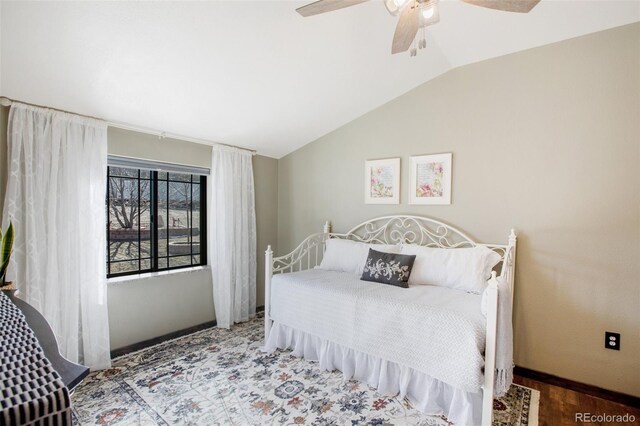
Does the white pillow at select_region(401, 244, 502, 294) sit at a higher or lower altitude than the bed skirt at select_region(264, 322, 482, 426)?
higher

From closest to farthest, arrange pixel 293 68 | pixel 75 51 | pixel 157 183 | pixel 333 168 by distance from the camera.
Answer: pixel 75 51 → pixel 293 68 → pixel 157 183 → pixel 333 168

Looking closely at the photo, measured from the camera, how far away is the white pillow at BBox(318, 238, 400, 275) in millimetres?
3111

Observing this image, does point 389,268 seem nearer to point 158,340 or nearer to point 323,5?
point 323,5

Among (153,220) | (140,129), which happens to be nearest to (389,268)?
(153,220)

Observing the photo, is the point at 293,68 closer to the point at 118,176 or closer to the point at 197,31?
the point at 197,31

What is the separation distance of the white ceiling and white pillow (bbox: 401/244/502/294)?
1.66 meters

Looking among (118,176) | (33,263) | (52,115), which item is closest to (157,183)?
(118,176)

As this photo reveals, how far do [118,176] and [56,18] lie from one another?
61.5 inches

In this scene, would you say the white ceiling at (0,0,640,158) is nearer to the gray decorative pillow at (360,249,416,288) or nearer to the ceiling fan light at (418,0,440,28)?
the ceiling fan light at (418,0,440,28)

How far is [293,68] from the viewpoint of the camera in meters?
2.50

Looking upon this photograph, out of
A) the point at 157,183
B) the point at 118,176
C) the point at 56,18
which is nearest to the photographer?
the point at 56,18

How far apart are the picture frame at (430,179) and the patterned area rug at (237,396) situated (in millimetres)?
1658

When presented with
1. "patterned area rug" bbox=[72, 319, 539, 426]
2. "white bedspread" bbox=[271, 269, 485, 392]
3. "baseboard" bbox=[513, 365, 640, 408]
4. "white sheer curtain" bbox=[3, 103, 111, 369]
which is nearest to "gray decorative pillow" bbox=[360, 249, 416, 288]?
"white bedspread" bbox=[271, 269, 485, 392]

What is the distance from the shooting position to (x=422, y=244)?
10.1 ft
